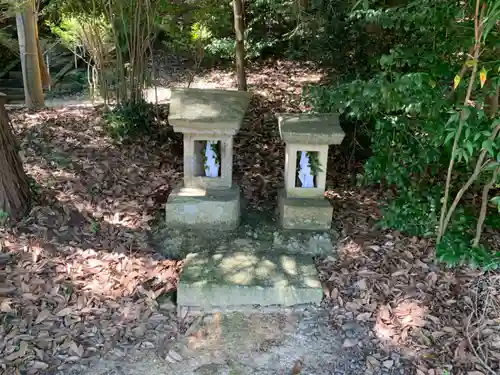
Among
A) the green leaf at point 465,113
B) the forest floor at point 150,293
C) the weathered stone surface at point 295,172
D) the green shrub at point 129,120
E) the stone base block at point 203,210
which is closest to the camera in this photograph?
the forest floor at point 150,293

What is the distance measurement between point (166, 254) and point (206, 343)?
1.01m

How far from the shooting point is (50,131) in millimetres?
5051

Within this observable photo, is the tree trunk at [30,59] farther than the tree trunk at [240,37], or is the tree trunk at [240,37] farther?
the tree trunk at [30,59]

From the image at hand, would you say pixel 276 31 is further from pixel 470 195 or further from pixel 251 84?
pixel 470 195

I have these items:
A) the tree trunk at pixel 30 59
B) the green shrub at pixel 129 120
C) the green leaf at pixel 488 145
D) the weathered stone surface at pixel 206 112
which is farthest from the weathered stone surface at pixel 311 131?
the tree trunk at pixel 30 59

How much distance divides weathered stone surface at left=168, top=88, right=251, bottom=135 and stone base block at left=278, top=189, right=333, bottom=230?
757mm

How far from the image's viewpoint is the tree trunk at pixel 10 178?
11.3ft

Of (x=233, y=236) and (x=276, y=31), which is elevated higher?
(x=276, y=31)

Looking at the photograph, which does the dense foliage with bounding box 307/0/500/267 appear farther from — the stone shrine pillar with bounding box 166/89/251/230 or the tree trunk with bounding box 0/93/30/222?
the tree trunk with bounding box 0/93/30/222

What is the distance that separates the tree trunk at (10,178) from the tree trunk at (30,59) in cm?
314

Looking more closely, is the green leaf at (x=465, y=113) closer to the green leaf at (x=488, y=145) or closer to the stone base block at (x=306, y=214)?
the green leaf at (x=488, y=145)

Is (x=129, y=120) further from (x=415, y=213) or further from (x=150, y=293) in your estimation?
(x=415, y=213)

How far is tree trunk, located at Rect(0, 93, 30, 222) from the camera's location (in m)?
3.45

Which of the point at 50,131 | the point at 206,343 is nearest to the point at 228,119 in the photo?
the point at 206,343
